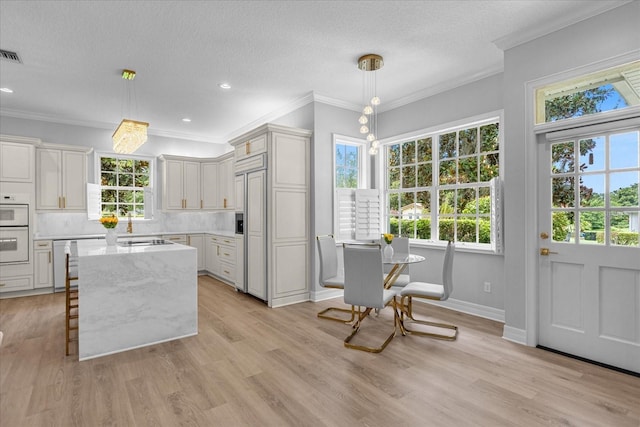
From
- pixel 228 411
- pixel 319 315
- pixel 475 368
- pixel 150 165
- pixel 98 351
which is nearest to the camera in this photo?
pixel 228 411

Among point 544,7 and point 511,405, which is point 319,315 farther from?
point 544,7

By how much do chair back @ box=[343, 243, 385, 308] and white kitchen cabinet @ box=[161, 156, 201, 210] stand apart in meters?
4.73

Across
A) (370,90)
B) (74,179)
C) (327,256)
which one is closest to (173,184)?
(74,179)

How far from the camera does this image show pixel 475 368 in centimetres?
267

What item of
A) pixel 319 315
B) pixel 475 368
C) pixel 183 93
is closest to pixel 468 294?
pixel 475 368

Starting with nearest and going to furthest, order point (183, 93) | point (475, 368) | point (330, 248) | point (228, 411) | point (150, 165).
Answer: point (228, 411), point (475, 368), point (330, 248), point (183, 93), point (150, 165)

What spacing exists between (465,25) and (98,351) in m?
4.43

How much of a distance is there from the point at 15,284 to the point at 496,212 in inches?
267

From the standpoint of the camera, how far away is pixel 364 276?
10.1ft

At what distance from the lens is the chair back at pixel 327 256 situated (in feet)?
13.5

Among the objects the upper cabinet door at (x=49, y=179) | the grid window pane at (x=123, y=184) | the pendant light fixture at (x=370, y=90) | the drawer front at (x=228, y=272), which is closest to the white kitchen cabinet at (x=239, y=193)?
the drawer front at (x=228, y=272)

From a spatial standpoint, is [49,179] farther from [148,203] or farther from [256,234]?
[256,234]

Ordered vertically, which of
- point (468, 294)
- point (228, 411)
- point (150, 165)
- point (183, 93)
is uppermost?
point (183, 93)

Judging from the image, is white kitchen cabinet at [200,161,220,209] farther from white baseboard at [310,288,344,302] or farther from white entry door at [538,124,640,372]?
white entry door at [538,124,640,372]
